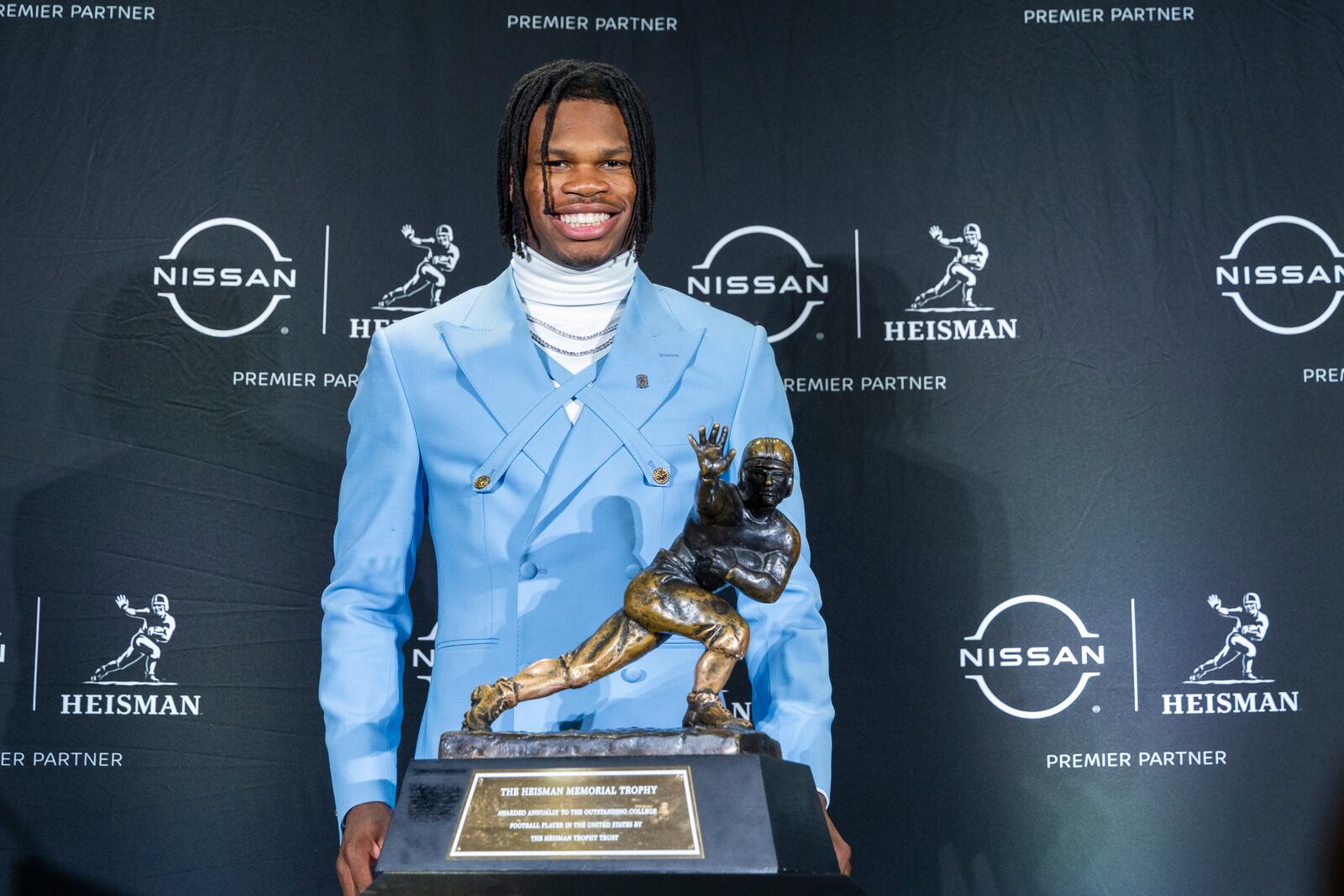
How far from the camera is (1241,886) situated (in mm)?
3070

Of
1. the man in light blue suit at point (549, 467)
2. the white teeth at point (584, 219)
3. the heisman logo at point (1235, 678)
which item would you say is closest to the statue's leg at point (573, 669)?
the man in light blue suit at point (549, 467)

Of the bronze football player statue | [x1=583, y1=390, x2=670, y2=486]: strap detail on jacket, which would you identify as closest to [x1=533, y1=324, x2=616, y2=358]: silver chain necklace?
[x1=583, y1=390, x2=670, y2=486]: strap detail on jacket

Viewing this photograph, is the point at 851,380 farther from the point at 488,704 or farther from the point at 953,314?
the point at 488,704

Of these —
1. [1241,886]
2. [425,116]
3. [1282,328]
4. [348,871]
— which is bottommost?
[1241,886]

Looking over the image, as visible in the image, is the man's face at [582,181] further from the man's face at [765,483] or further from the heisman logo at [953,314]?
the heisman logo at [953,314]

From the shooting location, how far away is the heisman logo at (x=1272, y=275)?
10.7 feet

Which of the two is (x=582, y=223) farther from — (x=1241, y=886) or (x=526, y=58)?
(x=1241, y=886)

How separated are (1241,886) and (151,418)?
2484 mm

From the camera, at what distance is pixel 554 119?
214 cm

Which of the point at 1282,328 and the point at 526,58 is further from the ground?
the point at 526,58

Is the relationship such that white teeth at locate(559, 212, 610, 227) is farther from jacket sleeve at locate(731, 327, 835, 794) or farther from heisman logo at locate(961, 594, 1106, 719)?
heisman logo at locate(961, 594, 1106, 719)

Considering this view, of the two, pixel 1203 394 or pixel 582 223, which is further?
pixel 1203 394

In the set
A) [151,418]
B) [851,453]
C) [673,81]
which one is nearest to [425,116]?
[673,81]

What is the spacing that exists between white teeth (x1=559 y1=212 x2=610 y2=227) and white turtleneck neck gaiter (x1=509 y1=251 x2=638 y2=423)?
2.7 inches
